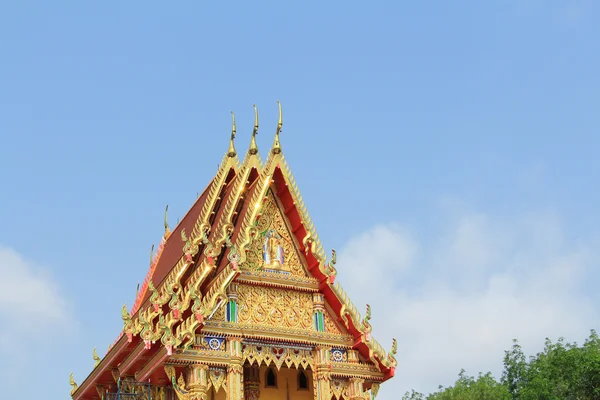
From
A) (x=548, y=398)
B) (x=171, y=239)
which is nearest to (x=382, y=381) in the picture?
(x=171, y=239)

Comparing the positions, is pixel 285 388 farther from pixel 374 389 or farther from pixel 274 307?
pixel 274 307

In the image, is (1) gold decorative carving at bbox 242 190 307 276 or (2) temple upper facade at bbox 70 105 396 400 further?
(1) gold decorative carving at bbox 242 190 307 276

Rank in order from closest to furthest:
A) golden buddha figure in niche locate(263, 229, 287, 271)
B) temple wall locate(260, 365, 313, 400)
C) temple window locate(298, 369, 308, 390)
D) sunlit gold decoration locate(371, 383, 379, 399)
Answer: golden buddha figure in niche locate(263, 229, 287, 271) → sunlit gold decoration locate(371, 383, 379, 399) → temple wall locate(260, 365, 313, 400) → temple window locate(298, 369, 308, 390)

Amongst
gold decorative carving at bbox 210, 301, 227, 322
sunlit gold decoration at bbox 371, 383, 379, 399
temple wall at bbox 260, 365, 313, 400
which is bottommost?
sunlit gold decoration at bbox 371, 383, 379, 399

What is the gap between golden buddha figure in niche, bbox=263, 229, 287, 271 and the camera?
18625 millimetres

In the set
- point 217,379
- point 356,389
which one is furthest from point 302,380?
point 217,379

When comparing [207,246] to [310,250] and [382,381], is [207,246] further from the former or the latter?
[382,381]

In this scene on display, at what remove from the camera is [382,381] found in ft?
62.7

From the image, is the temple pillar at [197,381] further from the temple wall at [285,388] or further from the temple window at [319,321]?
the temple window at [319,321]

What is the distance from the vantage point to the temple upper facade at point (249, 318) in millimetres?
16953

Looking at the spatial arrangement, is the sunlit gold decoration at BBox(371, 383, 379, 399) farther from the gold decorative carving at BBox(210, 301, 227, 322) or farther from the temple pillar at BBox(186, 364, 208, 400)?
the temple pillar at BBox(186, 364, 208, 400)

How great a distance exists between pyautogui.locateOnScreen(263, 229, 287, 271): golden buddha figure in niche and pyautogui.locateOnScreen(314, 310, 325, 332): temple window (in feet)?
3.96

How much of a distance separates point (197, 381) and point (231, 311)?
1.65 m

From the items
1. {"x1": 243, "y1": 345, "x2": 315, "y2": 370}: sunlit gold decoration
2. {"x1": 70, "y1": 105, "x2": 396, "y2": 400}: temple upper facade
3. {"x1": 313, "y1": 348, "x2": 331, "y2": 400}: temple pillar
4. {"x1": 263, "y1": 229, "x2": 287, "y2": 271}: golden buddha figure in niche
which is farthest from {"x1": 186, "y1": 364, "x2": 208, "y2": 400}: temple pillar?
{"x1": 263, "y1": 229, "x2": 287, "y2": 271}: golden buddha figure in niche
